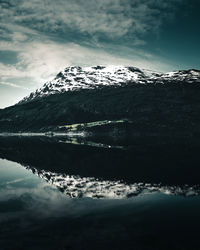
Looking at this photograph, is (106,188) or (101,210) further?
(106,188)

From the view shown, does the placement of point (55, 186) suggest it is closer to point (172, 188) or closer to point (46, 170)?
point (46, 170)

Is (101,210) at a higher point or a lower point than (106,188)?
lower

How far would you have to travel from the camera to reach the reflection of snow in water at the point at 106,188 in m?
33.8

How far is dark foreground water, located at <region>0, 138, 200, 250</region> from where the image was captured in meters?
19.2

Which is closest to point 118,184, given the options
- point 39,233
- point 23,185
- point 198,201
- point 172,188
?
point 172,188

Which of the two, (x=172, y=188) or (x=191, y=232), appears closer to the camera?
(x=191, y=232)

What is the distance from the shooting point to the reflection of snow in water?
111ft

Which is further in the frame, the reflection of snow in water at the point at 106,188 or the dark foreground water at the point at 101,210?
the reflection of snow in water at the point at 106,188

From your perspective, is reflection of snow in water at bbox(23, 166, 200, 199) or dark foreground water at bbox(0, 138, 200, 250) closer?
dark foreground water at bbox(0, 138, 200, 250)

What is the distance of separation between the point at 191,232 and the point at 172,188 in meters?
16.1

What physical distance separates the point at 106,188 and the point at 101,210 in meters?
10.8

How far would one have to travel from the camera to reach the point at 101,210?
1062 inches

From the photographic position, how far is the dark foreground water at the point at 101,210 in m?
19.2

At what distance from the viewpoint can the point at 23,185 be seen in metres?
40.7
